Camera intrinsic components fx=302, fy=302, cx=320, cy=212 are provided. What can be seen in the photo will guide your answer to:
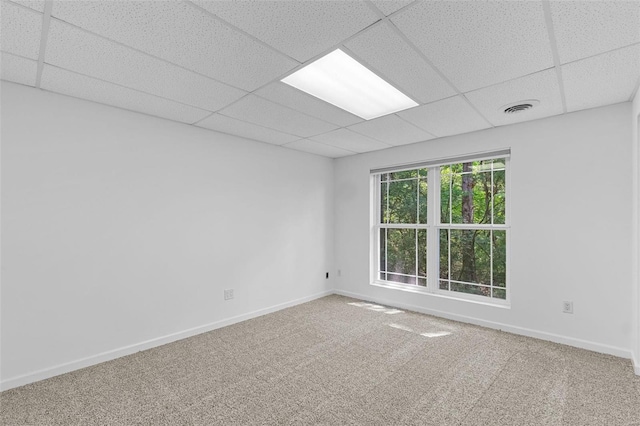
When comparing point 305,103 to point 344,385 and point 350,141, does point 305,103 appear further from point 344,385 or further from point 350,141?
point 344,385

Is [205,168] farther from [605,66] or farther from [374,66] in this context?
[605,66]

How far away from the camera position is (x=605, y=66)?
→ 79.4 inches

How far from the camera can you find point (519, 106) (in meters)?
2.76

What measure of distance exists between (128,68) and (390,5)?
175 cm

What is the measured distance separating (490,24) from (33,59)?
2.76m

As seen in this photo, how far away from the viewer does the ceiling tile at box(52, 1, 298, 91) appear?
149cm

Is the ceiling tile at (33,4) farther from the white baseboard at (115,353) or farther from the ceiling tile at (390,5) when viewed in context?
the white baseboard at (115,353)

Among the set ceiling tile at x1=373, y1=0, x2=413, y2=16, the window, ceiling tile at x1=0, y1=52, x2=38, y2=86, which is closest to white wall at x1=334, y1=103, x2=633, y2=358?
the window

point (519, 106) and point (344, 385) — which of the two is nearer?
point (344, 385)

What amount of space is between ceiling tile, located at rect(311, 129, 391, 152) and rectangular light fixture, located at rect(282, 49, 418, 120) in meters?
0.60

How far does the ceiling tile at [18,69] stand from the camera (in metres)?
1.93

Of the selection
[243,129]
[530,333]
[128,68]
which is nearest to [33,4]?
[128,68]

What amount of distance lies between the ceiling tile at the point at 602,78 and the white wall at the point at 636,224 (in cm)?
16

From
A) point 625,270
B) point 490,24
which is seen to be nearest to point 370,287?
point 625,270
